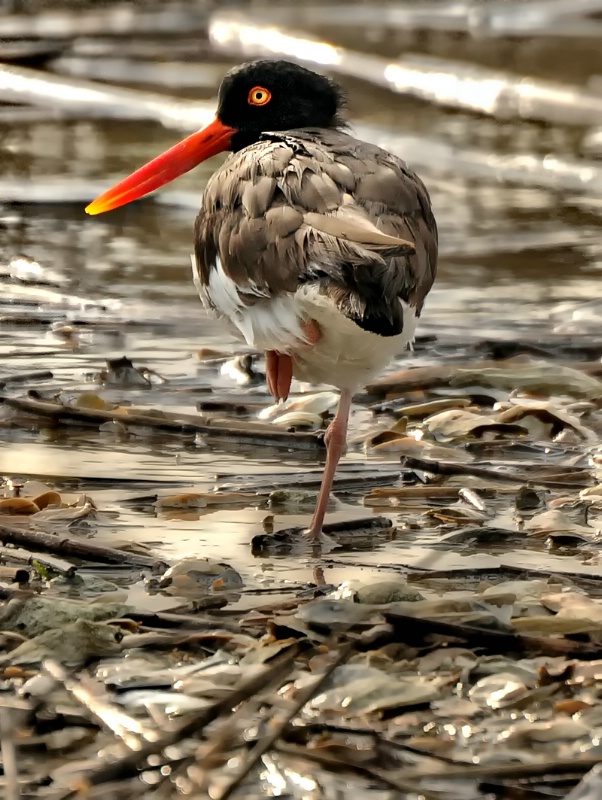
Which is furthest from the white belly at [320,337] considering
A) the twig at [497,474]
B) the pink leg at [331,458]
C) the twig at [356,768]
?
the twig at [356,768]

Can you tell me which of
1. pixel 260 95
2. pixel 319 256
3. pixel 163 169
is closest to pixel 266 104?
pixel 260 95

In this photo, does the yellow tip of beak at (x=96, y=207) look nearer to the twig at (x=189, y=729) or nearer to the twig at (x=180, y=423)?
the twig at (x=180, y=423)

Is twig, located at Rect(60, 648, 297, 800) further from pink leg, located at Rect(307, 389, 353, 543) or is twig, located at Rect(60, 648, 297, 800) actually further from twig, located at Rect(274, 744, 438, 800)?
pink leg, located at Rect(307, 389, 353, 543)

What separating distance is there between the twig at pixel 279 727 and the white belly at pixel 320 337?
88 cm

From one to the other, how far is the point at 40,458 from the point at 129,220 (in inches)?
172

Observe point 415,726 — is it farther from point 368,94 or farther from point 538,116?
point 368,94

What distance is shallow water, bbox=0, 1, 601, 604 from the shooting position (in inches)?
155

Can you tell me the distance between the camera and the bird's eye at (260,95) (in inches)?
188

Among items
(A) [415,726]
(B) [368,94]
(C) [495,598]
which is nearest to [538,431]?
(C) [495,598]

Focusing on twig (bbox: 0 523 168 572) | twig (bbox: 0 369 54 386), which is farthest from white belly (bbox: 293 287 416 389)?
twig (bbox: 0 369 54 386)

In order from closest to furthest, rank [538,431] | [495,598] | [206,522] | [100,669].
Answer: [100,669], [495,598], [206,522], [538,431]

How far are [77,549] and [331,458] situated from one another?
0.90m

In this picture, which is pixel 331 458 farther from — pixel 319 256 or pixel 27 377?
pixel 27 377

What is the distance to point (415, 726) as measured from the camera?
2.77 metres
